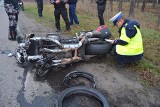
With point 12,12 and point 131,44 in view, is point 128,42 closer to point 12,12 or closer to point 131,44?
point 131,44

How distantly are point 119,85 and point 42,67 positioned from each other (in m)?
1.66

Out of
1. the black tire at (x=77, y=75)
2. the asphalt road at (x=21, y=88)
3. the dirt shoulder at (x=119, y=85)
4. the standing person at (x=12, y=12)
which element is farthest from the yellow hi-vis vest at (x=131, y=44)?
the standing person at (x=12, y=12)

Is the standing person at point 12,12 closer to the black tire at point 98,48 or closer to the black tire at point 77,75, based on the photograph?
the black tire at point 98,48

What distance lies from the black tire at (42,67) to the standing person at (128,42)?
174 cm

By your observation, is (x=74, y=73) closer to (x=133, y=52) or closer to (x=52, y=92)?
(x=52, y=92)

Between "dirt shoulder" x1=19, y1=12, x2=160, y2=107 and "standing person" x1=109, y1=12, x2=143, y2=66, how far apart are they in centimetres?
33

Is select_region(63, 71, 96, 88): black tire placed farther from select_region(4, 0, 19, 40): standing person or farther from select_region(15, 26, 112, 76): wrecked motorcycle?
select_region(4, 0, 19, 40): standing person

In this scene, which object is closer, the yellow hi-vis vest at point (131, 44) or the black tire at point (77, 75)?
the black tire at point (77, 75)

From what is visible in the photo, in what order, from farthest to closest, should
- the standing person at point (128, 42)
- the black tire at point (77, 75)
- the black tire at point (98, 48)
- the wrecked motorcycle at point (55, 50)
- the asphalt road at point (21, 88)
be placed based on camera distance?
the black tire at point (98, 48)
the standing person at point (128, 42)
the wrecked motorcycle at point (55, 50)
the black tire at point (77, 75)
the asphalt road at point (21, 88)

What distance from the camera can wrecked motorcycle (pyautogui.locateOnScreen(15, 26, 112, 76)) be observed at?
17.4 feet

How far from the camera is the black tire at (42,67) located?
5.12 m

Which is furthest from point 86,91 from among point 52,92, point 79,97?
point 52,92

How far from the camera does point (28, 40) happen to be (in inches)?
223

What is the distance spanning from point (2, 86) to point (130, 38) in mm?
2958
